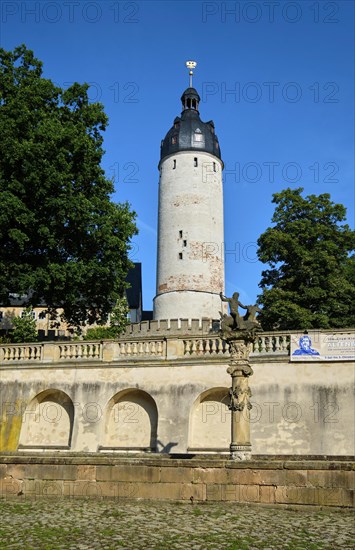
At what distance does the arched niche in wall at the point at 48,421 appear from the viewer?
24.9m

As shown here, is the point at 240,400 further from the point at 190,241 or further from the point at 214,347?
the point at 190,241

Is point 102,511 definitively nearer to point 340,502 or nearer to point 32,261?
point 340,502

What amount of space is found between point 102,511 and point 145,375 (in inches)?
479

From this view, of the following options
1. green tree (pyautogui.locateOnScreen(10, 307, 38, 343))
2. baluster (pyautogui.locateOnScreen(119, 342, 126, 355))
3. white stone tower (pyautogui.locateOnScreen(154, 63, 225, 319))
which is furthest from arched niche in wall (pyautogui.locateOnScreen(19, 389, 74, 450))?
white stone tower (pyautogui.locateOnScreen(154, 63, 225, 319))

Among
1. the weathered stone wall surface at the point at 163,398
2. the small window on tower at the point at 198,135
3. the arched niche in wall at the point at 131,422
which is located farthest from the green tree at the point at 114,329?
the arched niche in wall at the point at 131,422

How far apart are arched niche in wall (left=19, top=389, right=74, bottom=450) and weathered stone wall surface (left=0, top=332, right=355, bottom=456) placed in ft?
0.14

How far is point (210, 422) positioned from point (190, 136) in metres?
44.0

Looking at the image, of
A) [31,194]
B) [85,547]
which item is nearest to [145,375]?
[31,194]

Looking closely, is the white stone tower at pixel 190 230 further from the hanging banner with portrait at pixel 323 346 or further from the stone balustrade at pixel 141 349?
the hanging banner with portrait at pixel 323 346

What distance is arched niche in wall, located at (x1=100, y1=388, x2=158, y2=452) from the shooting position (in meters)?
24.0

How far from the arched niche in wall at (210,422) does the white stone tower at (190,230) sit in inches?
1325

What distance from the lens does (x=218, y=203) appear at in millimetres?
61188

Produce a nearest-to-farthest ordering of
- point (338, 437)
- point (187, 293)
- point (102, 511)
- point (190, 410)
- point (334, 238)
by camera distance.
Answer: point (102, 511) → point (338, 437) → point (190, 410) → point (334, 238) → point (187, 293)

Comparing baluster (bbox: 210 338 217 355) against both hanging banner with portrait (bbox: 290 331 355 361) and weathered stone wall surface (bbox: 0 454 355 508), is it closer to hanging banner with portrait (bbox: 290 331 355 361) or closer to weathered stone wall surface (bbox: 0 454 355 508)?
hanging banner with portrait (bbox: 290 331 355 361)
